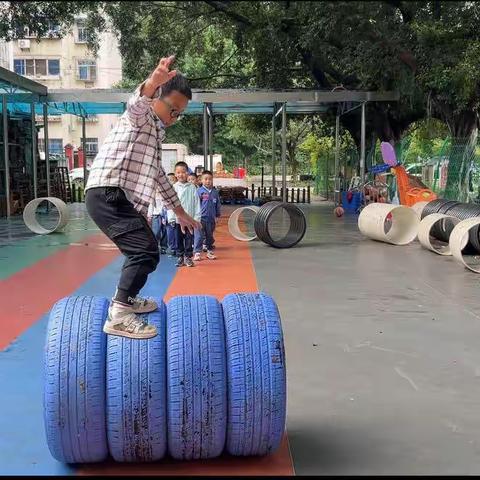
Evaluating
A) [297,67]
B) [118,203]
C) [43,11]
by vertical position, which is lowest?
[118,203]

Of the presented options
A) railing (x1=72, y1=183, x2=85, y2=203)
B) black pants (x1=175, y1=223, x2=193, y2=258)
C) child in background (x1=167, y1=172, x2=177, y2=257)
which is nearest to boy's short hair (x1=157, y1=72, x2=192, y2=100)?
black pants (x1=175, y1=223, x2=193, y2=258)

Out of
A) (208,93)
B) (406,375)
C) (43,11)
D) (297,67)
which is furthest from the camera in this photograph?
(297,67)

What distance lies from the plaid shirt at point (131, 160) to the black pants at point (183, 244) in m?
6.57

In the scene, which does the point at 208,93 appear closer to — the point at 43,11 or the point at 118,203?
the point at 118,203

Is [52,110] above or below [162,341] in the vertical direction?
above

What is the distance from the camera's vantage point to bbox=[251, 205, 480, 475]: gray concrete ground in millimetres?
3164

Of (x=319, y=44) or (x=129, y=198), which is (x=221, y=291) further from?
(x=319, y=44)

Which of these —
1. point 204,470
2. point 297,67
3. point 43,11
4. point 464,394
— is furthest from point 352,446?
point 297,67

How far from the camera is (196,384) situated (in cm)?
276

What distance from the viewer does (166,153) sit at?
108 ft

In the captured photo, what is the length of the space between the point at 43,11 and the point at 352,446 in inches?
108

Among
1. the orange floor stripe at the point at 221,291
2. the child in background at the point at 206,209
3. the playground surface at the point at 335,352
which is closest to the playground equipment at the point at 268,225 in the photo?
the orange floor stripe at the point at 221,291

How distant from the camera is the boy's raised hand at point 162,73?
215 cm

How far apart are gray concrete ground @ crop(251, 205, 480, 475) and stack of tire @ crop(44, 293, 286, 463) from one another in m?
0.48
